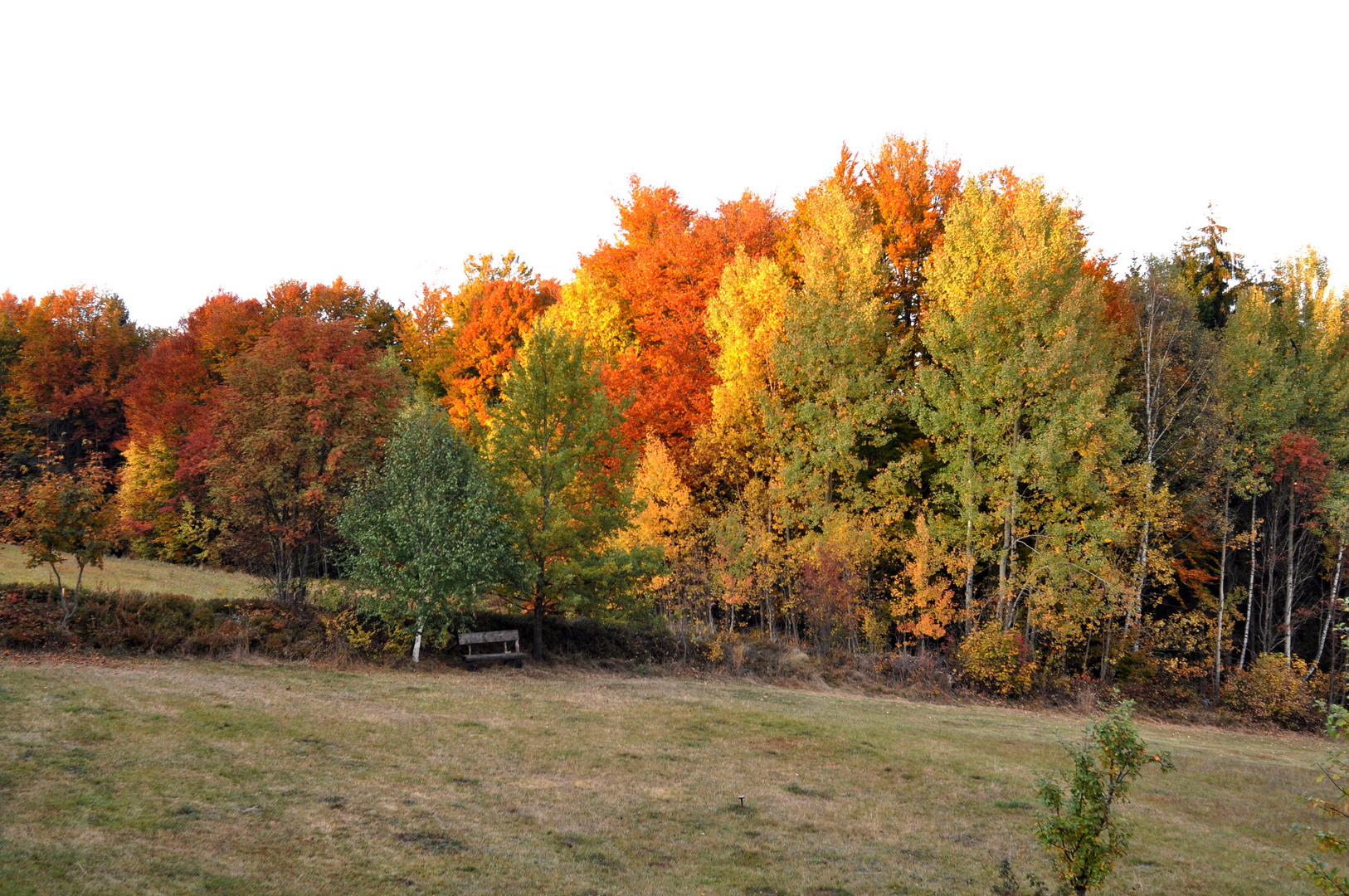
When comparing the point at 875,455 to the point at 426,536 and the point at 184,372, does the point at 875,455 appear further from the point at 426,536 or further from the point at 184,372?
the point at 184,372

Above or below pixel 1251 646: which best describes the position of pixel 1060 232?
above

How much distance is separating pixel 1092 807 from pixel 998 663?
1939 cm

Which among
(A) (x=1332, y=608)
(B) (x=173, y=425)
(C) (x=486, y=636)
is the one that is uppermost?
(B) (x=173, y=425)

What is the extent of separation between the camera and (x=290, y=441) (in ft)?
83.7

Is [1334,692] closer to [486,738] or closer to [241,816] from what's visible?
[486,738]

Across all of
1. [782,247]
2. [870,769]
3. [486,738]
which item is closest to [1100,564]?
[870,769]

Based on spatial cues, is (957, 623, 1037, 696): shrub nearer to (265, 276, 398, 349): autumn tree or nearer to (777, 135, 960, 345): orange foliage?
(777, 135, 960, 345): orange foliage

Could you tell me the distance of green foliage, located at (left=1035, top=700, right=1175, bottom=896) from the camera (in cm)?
746

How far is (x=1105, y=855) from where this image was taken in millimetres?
7609

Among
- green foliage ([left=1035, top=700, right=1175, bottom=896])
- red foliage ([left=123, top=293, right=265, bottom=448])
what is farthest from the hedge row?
red foliage ([left=123, top=293, right=265, bottom=448])

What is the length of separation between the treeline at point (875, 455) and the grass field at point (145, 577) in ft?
4.66

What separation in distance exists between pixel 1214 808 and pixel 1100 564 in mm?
12706

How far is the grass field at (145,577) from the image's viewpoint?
23938mm

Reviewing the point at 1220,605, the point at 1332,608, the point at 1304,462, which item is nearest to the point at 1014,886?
the point at 1220,605
